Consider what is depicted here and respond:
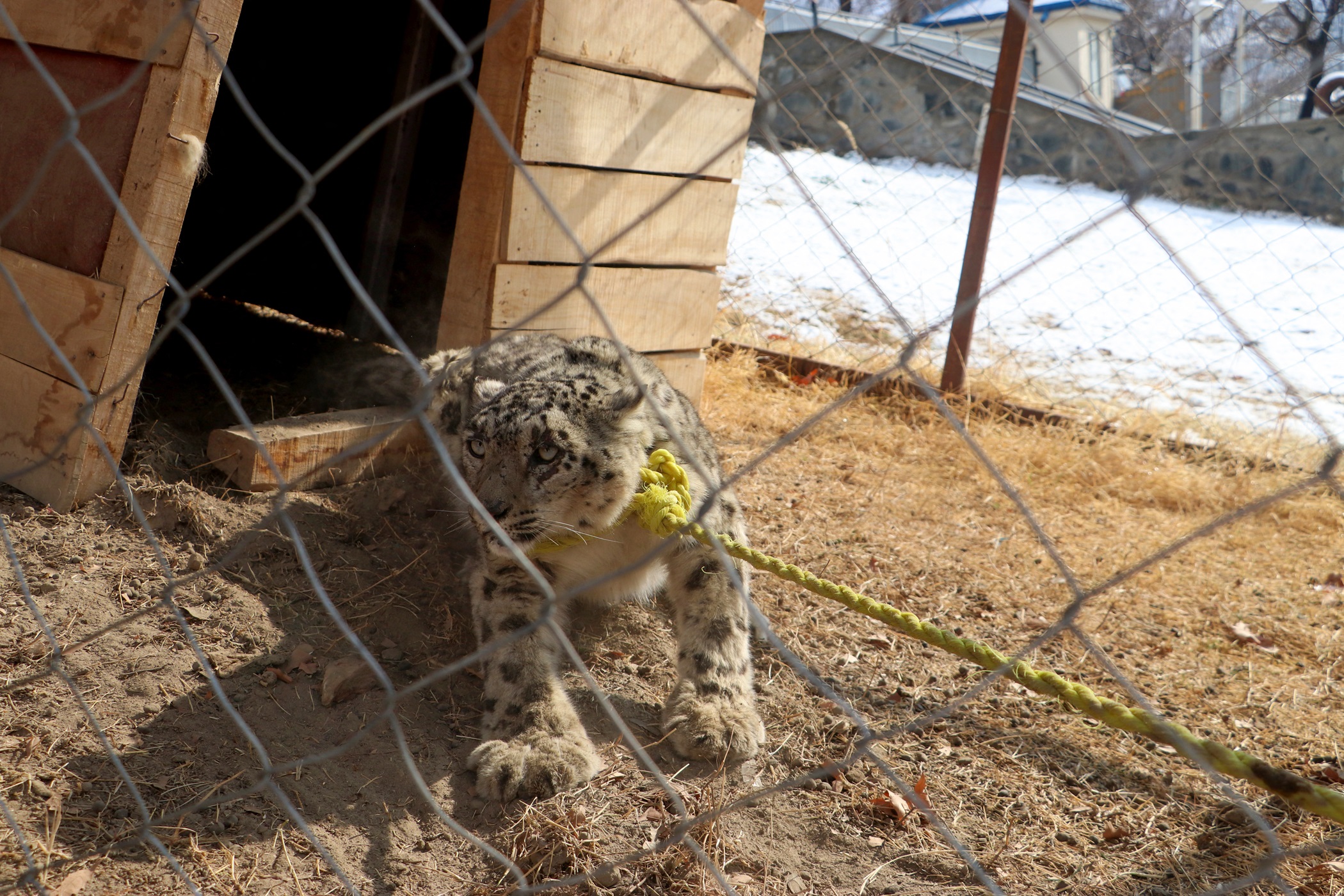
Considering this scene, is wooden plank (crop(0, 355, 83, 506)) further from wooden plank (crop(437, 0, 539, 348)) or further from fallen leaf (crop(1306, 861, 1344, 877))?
fallen leaf (crop(1306, 861, 1344, 877))

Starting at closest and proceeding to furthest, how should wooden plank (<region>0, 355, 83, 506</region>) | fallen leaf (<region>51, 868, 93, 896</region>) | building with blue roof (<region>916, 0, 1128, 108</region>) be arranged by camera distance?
1. fallen leaf (<region>51, 868, 93, 896</region>)
2. wooden plank (<region>0, 355, 83, 506</region>)
3. building with blue roof (<region>916, 0, 1128, 108</region>)

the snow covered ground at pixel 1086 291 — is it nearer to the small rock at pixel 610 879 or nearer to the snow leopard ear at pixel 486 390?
the snow leopard ear at pixel 486 390

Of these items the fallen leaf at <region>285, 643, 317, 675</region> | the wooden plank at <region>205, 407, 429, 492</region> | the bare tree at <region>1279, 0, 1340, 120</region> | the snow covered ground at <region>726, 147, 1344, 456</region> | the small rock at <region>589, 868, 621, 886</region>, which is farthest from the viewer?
the snow covered ground at <region>726, 147, 1344, 456</region>

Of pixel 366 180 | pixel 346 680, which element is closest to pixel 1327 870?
pixel 346 680

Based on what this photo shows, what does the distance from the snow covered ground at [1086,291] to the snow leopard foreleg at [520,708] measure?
352 cm

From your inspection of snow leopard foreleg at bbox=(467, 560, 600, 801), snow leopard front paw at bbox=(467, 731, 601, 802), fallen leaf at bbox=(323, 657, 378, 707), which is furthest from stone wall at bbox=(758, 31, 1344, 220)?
snow leopard front paw at bbox=(467, 731, 601, 802)

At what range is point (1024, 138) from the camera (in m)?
14.3

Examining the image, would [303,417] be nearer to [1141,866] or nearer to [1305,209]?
[1141,866]

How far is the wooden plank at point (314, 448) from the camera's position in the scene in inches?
143

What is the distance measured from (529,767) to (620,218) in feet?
8.40

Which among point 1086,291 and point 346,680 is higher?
point 1086,291

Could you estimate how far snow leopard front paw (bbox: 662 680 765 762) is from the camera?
273 cm

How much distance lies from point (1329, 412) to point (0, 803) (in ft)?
22.8

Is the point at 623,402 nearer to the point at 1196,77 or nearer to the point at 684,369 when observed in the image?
the point at 684,369
